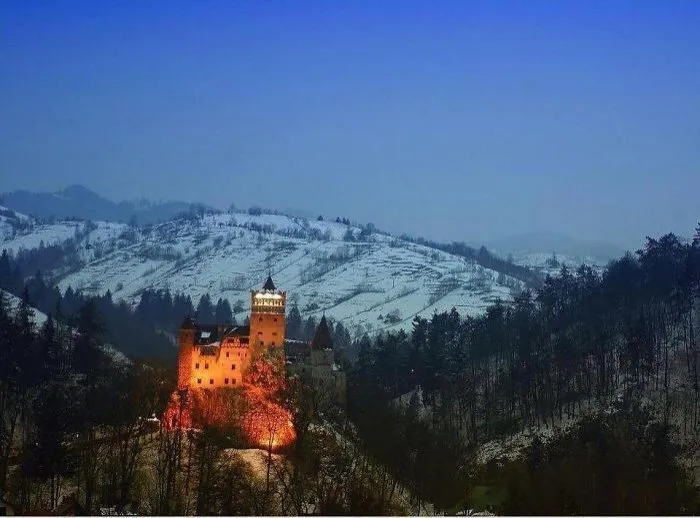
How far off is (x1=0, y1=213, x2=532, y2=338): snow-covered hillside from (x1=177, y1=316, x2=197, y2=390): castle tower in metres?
63.3

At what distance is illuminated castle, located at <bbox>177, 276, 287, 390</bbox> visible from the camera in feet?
186

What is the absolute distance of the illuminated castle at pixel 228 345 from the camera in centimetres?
5678

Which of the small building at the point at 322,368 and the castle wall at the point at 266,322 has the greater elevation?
the castle wall at the point at 266,322

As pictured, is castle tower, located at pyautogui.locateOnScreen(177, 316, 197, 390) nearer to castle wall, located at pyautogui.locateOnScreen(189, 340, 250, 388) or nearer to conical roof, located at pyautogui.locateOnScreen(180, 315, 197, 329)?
conical roof, located at pyautogui.locateOnScreen(180, 315, 197, 329)

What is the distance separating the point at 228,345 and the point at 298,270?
102 metres

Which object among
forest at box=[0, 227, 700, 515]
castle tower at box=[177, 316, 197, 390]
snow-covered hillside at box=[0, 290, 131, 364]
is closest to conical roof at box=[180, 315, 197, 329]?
castle tower at box=[177, 316, 197, 390]

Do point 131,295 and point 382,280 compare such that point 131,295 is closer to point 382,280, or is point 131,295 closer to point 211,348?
point 382,280

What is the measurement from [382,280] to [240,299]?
28.0 m

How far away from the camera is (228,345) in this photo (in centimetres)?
5747

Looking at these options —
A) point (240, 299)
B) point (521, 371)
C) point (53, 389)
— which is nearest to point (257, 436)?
point (53, 389)

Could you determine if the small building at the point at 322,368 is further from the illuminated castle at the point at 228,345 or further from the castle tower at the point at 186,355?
the castle tower at the point at 186,355

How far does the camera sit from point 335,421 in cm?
5838

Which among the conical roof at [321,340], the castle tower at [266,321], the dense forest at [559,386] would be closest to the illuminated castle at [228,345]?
the castle tower at [266,321]

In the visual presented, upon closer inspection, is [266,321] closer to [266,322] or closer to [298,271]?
[266,322]
